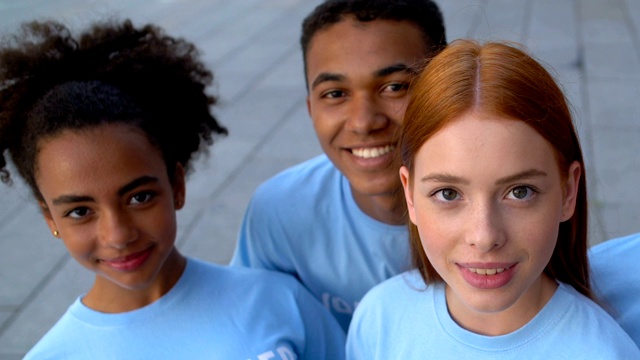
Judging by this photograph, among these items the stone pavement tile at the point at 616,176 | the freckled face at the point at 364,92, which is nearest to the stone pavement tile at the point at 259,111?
the stone pavement tile at the point at 616,176

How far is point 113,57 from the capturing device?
2.19m

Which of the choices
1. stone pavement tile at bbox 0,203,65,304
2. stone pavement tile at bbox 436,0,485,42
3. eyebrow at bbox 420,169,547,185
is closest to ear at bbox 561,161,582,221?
eyebrow at bbox 420,169,547,185

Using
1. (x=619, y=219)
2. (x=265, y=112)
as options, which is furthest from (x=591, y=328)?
(x=265, y=112)

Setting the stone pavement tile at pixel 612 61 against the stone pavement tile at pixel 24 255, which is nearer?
the stone pavement tile at pixel 24 255

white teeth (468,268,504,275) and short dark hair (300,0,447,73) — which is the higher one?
short dark hair (300,0,447,73)

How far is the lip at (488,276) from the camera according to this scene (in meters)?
1.52

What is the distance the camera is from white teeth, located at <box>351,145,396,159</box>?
2.16 m

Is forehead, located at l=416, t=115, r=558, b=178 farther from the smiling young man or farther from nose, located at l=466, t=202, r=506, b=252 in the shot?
the smiling young man

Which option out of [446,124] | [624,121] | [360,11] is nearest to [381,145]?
[360,11]

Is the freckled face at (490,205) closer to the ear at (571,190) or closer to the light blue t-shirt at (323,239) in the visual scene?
the ear at (571,190)

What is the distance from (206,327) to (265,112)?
4.04 m

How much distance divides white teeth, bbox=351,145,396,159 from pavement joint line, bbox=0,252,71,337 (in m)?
2.24

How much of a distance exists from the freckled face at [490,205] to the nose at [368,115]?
51 centimetres

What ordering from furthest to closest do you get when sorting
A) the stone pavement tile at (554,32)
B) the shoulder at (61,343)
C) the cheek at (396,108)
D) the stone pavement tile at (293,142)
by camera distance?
the stone pavement tile at (554,32)
the stone pavement tile at (293,142)
the cheek at (396,108)
the shoulder at (61,343)
